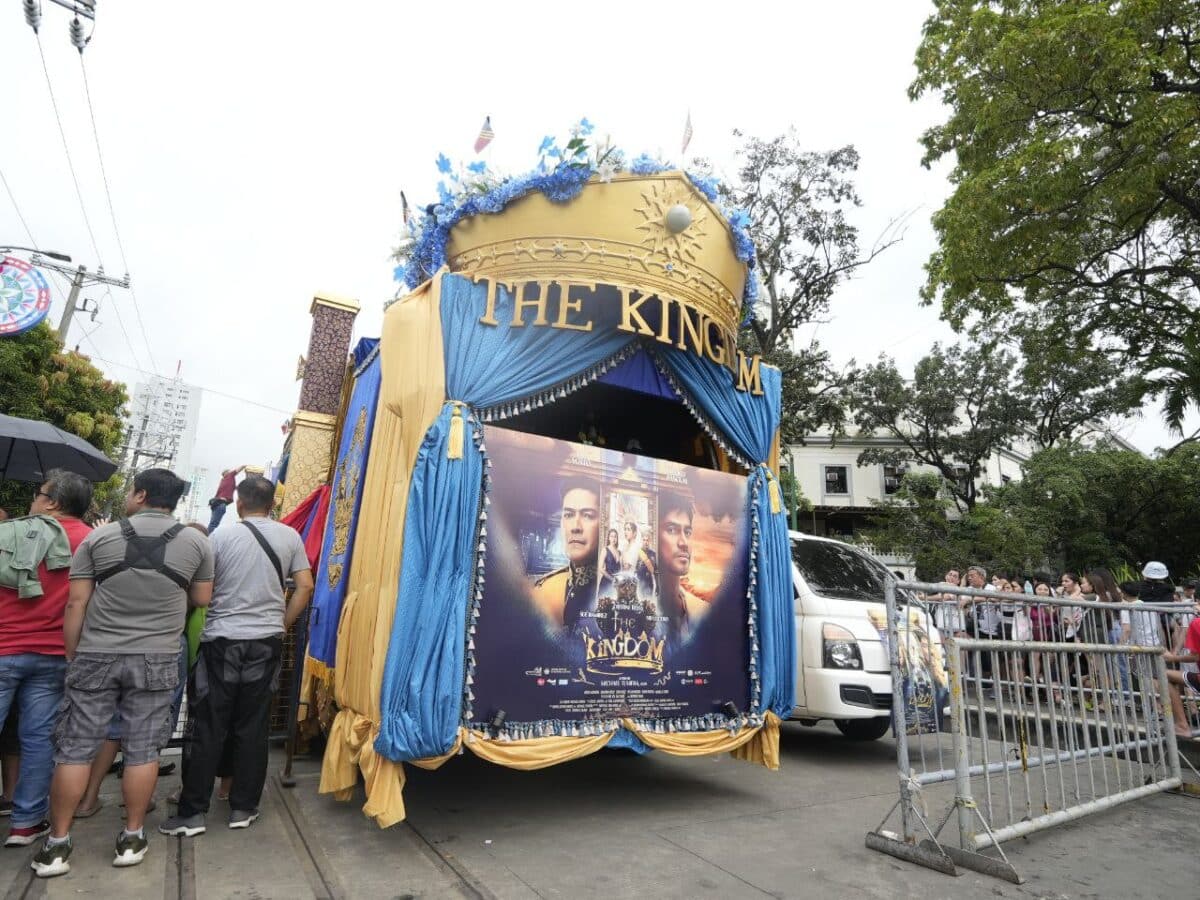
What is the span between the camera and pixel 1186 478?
746 inches

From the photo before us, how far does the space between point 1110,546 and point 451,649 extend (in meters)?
22.8

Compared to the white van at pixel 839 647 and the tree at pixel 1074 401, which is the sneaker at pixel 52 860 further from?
the tree at pixel 1074 401

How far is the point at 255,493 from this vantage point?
411cm

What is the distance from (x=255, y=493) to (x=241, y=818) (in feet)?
5.83

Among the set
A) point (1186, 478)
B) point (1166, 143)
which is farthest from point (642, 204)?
point (1186, 478)

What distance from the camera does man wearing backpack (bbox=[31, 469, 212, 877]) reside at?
311cm

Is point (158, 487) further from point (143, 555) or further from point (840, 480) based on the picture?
point (840, 480)

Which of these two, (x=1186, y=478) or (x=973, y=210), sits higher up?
(x=973, y=210)

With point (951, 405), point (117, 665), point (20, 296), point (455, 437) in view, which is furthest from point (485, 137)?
point (951, 405)

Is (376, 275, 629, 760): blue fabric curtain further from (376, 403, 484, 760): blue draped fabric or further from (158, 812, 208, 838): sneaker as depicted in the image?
(158, 812, 208, 838): sneaker

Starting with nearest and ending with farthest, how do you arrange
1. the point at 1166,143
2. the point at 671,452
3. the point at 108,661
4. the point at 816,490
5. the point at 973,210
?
the point at 108,661 → the point at 671,452 → the point at 1166,143 → the point at 973,210 → the point at 816,490

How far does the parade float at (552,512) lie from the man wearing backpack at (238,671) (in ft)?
1.29

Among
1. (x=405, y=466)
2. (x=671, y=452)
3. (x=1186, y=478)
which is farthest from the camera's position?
(x=1186, y=478)

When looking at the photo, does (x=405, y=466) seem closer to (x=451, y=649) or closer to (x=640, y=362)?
(x=451, y=649)
